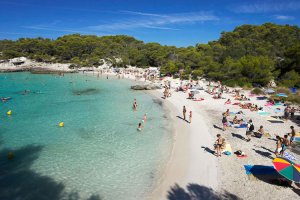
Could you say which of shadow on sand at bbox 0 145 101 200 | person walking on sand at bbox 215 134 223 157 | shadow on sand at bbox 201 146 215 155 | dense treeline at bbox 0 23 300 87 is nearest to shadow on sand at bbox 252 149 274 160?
person walking on sand at bbox 215 134 223 157

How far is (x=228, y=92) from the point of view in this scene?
33656 millimetres

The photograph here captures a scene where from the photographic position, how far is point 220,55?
172 feet

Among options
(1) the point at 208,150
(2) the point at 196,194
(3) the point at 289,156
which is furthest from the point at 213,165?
(3) the point at 289,156

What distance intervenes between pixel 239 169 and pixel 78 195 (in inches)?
328

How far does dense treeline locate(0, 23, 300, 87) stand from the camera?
128ft

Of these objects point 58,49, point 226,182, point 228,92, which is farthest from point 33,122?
point 58,49

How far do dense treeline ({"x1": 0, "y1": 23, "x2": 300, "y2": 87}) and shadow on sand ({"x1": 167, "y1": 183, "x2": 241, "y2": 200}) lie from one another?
31.3 m

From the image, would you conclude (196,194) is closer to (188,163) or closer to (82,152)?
(188,163)

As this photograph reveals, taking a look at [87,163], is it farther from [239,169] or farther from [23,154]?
[239,169]

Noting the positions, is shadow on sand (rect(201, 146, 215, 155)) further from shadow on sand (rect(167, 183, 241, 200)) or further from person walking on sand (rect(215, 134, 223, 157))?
shadow on sand (rect(167, 183, 241, 200))

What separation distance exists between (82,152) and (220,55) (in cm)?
4538

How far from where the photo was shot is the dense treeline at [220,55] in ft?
128

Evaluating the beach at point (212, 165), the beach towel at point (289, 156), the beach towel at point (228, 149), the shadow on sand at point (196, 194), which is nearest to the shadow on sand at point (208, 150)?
the beach at point (212, 165)

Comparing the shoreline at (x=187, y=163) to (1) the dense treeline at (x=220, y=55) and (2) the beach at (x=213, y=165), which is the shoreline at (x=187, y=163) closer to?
(2) the beach at (x=213, y=165)
